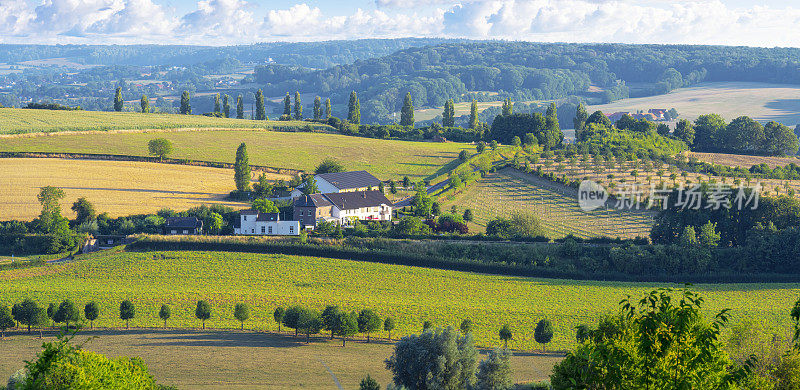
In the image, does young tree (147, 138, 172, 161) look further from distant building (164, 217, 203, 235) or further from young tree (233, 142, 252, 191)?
distant building (164, 217, 203, 235)

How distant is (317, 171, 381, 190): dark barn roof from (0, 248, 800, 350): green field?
81.6ft

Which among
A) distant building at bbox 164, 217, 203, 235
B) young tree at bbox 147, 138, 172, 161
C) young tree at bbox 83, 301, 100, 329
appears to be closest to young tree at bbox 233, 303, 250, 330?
young tree at bbox 83, 301, 100, 329

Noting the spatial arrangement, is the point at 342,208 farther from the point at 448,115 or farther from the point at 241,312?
the point at 448,115

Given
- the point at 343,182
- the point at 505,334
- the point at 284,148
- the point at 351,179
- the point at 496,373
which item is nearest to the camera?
the point at 496,373

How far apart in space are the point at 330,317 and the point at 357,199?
34.0 m

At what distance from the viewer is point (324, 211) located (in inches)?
3039

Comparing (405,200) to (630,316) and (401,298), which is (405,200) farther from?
(630,316)

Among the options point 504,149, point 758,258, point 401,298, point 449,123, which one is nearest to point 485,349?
point 401,298

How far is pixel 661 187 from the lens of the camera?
88.0 meters

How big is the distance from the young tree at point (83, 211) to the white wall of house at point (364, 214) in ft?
78.3

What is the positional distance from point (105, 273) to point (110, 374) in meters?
41.7

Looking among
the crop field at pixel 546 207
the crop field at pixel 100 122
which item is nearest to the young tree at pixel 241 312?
the crop field at pixel 546 207

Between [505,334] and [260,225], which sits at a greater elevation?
[260,225]

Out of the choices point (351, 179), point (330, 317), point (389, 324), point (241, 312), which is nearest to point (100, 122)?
point (351, 179)
